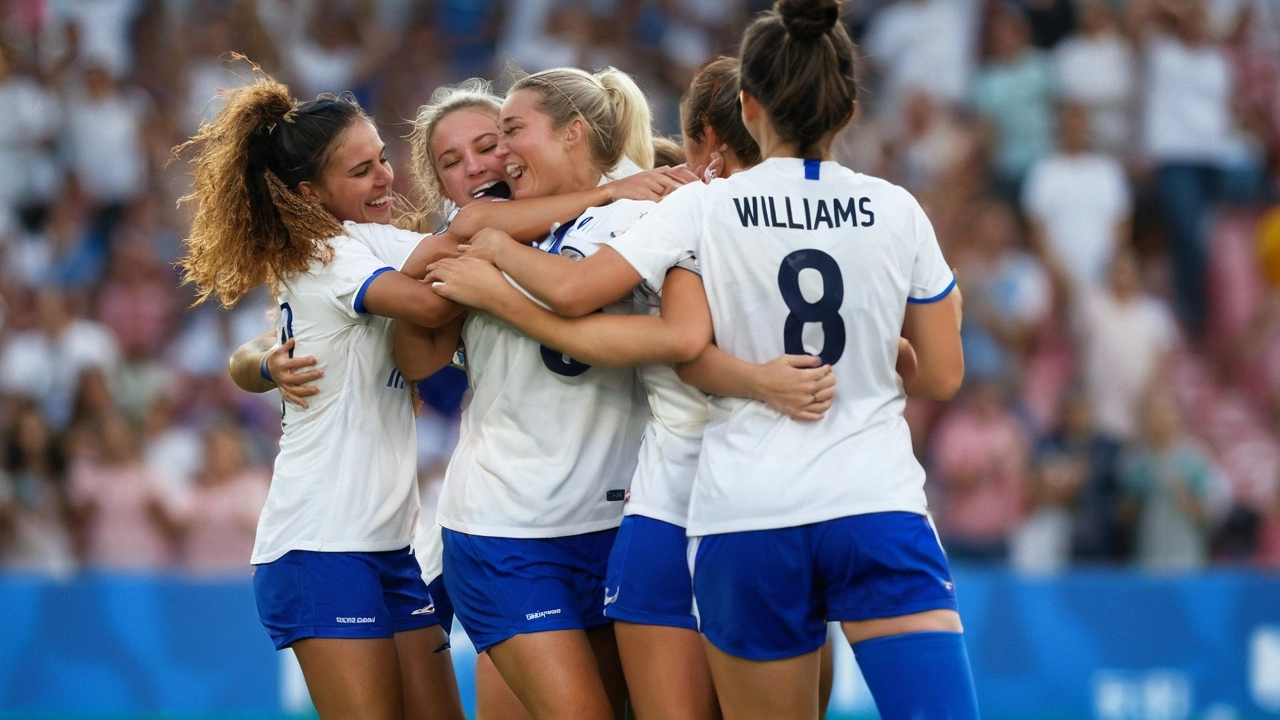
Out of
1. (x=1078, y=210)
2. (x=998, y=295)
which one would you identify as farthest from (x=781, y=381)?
(x=1078, y=210)

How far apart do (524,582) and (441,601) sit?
669 millimetres

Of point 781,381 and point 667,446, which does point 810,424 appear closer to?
point 781,381

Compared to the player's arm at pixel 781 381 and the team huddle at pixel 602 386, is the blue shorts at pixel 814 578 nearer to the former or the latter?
the team huddle at pixel 602 386

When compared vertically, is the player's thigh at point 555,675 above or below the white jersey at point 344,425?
below

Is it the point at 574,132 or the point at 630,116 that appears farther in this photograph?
the point at 630,116

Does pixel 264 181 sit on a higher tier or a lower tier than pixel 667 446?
higher

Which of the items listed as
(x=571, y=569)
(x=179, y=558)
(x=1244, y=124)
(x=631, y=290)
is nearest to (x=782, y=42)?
(x=631, y=290)

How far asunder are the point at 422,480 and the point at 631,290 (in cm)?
561

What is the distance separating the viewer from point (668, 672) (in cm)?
414

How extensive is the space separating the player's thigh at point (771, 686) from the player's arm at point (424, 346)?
4.05ft

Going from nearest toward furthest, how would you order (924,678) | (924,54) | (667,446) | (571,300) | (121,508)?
(924,678), (571,300), (667,446), (121,508), (924,54)

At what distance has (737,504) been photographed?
3787mm

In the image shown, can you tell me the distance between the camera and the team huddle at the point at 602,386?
12.4 ft

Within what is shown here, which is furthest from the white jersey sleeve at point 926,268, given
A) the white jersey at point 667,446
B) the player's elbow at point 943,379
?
the white jersey at point 667,446
